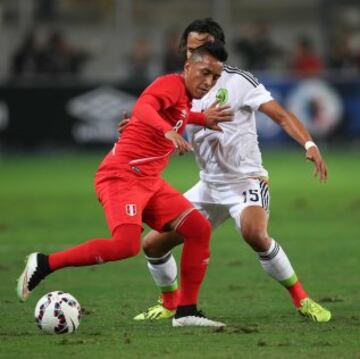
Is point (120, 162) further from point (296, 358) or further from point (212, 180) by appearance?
point (296, 358)

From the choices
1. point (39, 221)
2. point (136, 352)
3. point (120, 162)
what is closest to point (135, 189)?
point (120, 162)

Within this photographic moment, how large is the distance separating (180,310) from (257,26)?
18759 mm

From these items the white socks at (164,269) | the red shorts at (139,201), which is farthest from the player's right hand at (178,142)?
the white socks at (164,269)

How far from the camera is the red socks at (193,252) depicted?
8281mm

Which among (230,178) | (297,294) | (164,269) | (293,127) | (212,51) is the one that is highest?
(212,51)

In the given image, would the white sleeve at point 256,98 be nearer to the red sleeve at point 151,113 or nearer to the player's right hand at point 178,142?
the red sleeve at point 151,113

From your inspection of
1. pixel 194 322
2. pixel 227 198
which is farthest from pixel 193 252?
pixel 227 198

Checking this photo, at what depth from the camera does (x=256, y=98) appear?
892 centimetres

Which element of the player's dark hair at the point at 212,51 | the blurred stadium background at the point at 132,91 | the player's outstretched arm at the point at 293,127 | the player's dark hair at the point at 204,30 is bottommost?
the blurred stadium background at the point at 132,91

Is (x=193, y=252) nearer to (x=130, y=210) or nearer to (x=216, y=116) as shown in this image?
(x=130, y=210)

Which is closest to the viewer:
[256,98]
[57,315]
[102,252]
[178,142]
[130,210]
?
[178,142]

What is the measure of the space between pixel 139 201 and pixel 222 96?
53.6 inches

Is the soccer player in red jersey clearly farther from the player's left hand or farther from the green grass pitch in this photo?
the player's left hand

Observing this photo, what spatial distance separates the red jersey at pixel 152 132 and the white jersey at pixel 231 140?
29.9 inches
